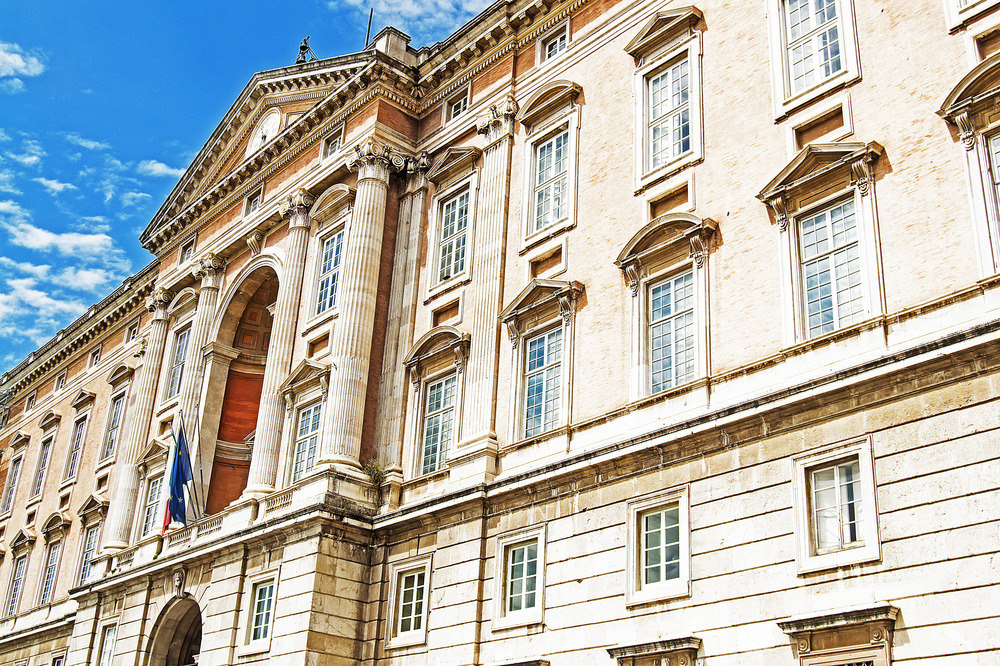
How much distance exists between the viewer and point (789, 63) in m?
21.0

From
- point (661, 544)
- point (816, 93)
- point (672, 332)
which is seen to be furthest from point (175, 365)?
point (816, 93)

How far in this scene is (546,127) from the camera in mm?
26688

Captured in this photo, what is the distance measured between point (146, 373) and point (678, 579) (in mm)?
24555

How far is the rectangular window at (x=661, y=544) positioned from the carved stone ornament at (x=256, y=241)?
18808 mm

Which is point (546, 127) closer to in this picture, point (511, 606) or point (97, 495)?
point (511, 606)

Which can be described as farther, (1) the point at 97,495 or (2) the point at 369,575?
(1) the point at 97,495

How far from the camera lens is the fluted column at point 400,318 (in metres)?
27.0

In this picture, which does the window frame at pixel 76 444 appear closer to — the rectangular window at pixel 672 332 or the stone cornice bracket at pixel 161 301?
the stone cornice bracket at pixel 161 301

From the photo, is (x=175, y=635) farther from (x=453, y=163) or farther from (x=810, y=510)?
(x=810, y=510)

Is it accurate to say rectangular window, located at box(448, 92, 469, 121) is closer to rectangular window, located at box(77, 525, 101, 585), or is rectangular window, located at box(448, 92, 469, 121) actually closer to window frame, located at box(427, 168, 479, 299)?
window frame, located at box(427, 168, 479, 299)

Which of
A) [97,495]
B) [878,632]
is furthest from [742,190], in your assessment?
[97,495]

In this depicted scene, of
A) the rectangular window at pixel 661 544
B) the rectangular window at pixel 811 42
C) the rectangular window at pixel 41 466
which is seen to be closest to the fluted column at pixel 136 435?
the rectangular window at pixel 41 466

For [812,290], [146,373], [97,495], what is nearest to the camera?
[812,290]

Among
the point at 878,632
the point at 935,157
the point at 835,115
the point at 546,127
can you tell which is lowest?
the point at 878,632
